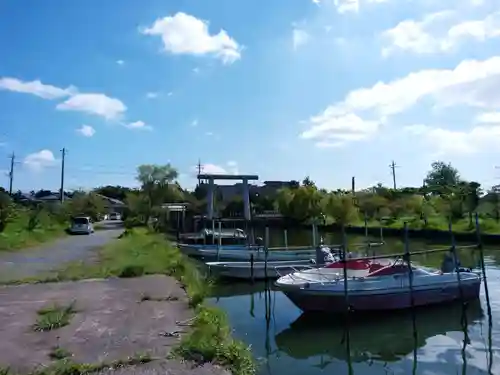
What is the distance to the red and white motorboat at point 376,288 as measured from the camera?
14.2 metres

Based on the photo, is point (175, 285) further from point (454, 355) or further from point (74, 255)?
point (74, 255)

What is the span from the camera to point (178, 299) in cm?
1148

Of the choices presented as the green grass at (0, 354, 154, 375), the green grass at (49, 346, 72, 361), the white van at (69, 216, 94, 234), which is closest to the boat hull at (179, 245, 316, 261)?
the white van at (69, 216, 94, 234)

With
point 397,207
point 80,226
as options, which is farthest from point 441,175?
point 80,226

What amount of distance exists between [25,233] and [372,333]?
77.4 ft

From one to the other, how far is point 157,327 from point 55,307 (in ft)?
10.2

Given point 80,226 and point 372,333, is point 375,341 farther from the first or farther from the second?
point 80,226

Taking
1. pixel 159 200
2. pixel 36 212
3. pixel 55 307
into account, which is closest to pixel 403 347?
pixel 55 307

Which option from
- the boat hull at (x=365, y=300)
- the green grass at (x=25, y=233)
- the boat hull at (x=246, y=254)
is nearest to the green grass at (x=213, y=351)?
the boat hull at (x=365, y=300)

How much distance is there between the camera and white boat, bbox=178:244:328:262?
24.4m

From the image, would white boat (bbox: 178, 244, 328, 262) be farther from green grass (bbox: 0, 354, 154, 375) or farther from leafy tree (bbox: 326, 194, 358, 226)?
leafy tree (bbox: 326, 194, 358, 226)

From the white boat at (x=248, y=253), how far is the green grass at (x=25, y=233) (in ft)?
31.1

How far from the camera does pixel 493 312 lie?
50.1 ft

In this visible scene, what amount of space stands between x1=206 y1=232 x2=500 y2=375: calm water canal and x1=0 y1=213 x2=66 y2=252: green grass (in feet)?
46.6
